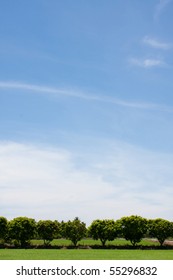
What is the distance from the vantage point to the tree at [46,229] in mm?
102938

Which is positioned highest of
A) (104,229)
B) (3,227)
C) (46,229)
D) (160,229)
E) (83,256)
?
(3,227)

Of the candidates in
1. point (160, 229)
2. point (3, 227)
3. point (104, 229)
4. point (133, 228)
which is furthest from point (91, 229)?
point (3, 227)

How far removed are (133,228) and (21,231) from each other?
25525mm

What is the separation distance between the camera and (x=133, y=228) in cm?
10088

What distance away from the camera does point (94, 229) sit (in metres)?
103

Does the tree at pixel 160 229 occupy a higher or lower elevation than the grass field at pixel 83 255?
higher

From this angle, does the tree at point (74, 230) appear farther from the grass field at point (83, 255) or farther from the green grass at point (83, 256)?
the green grass at point (83, 256)

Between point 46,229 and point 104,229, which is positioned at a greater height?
point 46,229

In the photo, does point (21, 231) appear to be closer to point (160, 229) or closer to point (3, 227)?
point (3, 227)

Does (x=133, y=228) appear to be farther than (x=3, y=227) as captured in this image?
No

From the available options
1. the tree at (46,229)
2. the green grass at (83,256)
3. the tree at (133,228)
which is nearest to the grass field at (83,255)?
the green grass at (83,256)

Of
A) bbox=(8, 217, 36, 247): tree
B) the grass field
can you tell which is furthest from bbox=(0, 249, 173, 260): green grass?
A: bbox=(8, 217, 36, 247): tree

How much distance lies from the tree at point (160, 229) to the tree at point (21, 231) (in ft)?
90.3
